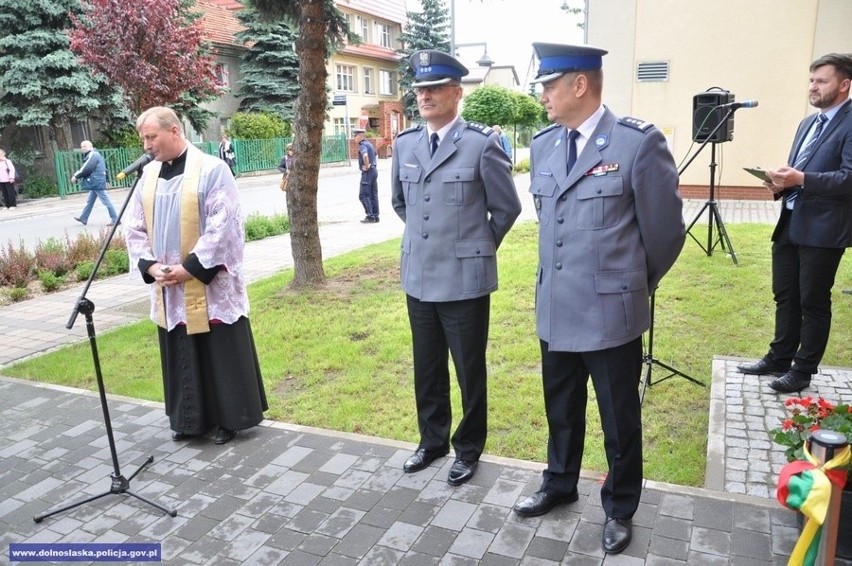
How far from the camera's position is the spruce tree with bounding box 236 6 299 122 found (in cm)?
3419

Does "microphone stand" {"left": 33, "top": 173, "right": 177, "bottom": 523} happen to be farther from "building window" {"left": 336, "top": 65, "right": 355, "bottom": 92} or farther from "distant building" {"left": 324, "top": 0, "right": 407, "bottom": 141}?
"building window" {"left": 336, "top": 65, "right": 355, "bottom": 92}

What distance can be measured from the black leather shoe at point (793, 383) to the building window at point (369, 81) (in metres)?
46.1

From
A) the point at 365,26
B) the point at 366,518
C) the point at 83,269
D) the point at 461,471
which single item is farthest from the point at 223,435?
the point at 365,26

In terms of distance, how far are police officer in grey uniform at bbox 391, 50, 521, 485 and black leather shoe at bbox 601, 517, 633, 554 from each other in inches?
34.6

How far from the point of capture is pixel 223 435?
4.50m

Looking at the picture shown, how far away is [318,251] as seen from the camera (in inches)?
341

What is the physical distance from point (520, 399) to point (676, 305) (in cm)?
312

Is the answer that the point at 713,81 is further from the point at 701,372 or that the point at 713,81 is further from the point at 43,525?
the point at 43,525

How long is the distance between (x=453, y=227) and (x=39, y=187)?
75.7 feet

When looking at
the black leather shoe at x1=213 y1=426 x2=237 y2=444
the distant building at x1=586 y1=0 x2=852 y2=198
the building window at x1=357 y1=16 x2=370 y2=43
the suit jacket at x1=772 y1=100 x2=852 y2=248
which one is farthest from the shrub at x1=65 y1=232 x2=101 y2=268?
the building window at x1=357 y1=16 x2=370 y2=43

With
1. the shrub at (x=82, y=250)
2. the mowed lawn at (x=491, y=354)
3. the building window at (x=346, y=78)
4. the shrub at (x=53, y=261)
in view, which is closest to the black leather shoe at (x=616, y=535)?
the mowed lawn at (x=491, y=354)

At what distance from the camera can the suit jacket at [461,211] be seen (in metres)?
3.64

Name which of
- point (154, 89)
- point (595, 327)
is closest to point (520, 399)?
point (595, 327)

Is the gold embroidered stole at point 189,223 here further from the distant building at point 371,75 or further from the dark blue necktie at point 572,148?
the distant building at point 371,75
